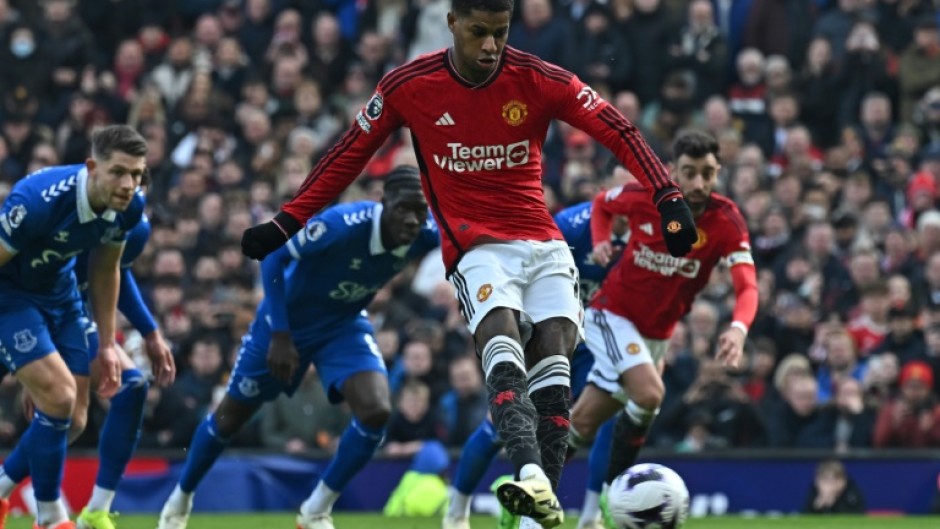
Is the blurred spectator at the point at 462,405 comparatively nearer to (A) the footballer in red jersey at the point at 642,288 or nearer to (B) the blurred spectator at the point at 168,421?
(B) the blurred spectator at the point at 168,421

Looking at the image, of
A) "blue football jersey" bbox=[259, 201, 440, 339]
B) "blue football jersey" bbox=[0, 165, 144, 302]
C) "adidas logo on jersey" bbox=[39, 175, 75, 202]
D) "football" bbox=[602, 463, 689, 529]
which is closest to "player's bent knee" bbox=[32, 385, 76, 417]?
"blue football jersey" bbox=[0, 165, 144, 302]

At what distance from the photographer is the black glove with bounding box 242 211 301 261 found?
9609 mm

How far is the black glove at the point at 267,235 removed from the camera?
31.5 feet

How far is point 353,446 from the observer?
40.7 ft

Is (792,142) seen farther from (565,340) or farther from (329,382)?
(565,340)

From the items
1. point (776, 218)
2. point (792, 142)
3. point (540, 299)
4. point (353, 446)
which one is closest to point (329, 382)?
point (353, 446)

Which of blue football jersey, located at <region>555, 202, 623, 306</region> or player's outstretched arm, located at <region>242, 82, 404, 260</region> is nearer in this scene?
player's outstretched arm, located at <region>242, 82, 404, 260</region>

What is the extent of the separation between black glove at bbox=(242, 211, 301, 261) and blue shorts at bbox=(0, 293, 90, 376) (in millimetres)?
2231

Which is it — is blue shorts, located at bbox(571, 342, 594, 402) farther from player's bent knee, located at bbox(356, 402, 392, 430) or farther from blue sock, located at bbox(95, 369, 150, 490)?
blue sock, located at bbox(95, 369, 150, 490)

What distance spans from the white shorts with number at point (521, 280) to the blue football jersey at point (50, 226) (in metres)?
2.74

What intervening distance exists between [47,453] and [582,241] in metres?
4.12

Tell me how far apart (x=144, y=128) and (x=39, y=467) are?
35.8 feet

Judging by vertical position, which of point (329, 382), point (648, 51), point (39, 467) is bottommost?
point (39, 467)

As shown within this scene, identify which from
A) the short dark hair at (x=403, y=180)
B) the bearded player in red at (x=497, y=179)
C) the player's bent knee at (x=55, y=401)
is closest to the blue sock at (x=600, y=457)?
the short dark hair at (x=403, y=180)
